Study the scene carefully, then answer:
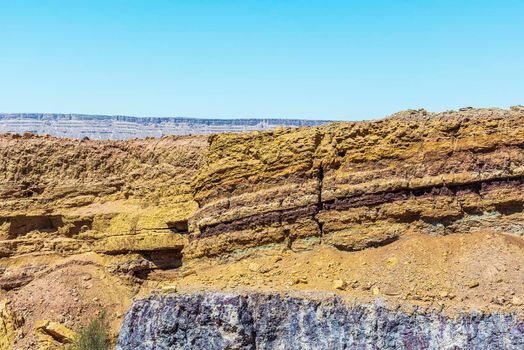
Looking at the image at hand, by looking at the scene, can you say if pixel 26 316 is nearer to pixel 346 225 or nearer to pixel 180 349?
pixel 180 349

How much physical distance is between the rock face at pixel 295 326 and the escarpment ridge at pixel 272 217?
28cm

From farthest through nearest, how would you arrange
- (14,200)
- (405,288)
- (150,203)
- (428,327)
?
(14,200) < (150,203) < (405,288) < (428,327)

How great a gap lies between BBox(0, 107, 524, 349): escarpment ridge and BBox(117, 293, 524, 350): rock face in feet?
0.92

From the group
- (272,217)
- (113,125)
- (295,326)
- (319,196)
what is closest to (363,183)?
(319,196)

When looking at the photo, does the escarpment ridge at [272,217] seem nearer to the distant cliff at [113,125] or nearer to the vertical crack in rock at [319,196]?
the vertical crack in rock at [319,196]

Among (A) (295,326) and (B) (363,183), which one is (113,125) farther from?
(A) (295,326)

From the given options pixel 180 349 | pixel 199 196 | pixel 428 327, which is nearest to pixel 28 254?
pixel 199 196

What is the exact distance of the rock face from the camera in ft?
49.2

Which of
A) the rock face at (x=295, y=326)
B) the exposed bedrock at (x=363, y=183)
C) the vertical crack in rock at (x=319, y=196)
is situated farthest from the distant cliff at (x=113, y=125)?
the rock face at (x=295, y=326)

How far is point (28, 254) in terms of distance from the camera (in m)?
25.2

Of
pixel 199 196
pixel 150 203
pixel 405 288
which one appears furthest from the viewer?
pixel 150 203

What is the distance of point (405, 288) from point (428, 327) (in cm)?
139

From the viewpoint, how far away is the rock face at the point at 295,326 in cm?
1498

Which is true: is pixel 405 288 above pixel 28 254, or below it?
above
